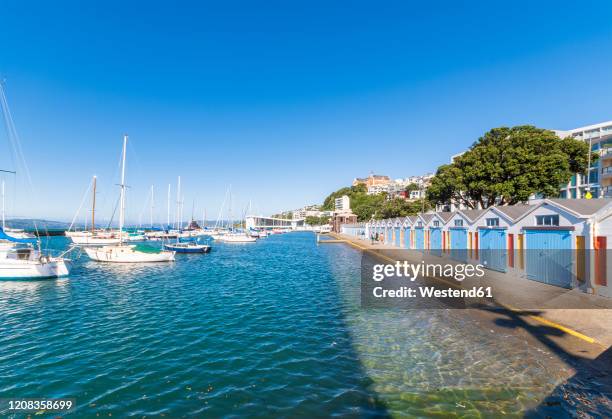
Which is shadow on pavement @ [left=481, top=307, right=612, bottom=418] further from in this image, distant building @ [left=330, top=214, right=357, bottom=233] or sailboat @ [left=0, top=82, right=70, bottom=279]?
distant building @ [left=330, top=214, right=357, bottom=233]

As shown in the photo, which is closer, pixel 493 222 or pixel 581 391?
pixel 581 391

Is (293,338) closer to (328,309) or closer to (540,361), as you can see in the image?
(328,309)

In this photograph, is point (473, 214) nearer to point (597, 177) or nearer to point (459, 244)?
point (459, 244)

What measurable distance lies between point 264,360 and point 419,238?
34.6 metres

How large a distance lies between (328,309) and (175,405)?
33.0 ft

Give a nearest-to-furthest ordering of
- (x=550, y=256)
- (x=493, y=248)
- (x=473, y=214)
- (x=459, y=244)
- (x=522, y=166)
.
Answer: (x=550, y=256)
(x=493, y=248)
(x=473, y=214)
(x=459, y=244)
(x=522, y=166)

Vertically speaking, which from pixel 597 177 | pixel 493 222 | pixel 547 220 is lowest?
→ pixel 493 222

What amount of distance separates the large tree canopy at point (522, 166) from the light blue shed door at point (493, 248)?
1591cm

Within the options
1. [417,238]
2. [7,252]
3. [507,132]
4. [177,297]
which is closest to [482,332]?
[177,297]

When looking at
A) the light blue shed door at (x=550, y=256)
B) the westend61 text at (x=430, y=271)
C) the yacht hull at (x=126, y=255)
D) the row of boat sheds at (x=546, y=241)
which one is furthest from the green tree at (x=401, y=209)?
the light blue shed door at (x=550, y=256)

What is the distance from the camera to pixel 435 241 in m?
36.1

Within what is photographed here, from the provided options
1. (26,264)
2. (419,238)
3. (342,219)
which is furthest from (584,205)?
(342,219)

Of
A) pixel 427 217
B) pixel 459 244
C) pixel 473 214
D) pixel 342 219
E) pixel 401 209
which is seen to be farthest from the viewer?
pixel 342 219

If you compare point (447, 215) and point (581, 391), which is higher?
point (447, 215)
